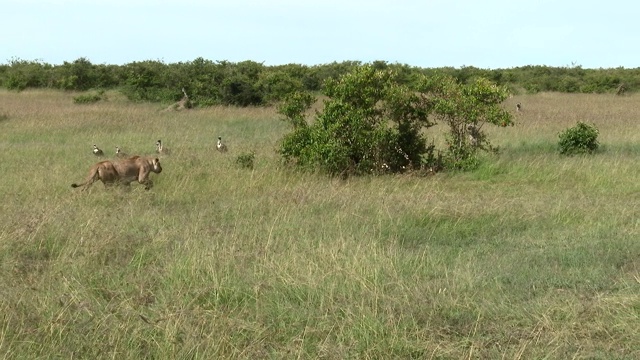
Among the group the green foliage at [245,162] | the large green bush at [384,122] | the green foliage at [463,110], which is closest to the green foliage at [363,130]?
the large green bush at [384,122]

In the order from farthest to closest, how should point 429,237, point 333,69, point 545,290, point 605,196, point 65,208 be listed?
point 333,69, point 605,196, point 65,208, point 429,237, point 545,290

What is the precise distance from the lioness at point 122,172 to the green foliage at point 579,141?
23.2 ft

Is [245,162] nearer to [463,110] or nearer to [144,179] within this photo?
[144,179]

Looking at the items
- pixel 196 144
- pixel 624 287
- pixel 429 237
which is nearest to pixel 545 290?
pixel 624 287

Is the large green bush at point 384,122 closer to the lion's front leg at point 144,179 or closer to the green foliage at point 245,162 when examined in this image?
the green foliage at point 245,162

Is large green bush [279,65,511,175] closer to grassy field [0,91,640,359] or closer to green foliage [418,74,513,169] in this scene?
green foliage [418,74,513,169]

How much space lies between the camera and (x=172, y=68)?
3153 centimetres

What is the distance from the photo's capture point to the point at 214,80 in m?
27.5

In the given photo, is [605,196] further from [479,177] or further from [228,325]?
[228,325]

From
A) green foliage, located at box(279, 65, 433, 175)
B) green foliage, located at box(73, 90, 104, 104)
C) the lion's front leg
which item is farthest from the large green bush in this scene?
green foliage, located at box(73, 90, 104, 104)

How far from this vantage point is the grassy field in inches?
175

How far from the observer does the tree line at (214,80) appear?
26234 millimetres

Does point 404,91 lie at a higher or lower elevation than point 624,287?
higher

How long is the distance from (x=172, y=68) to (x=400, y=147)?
68.2 ft
